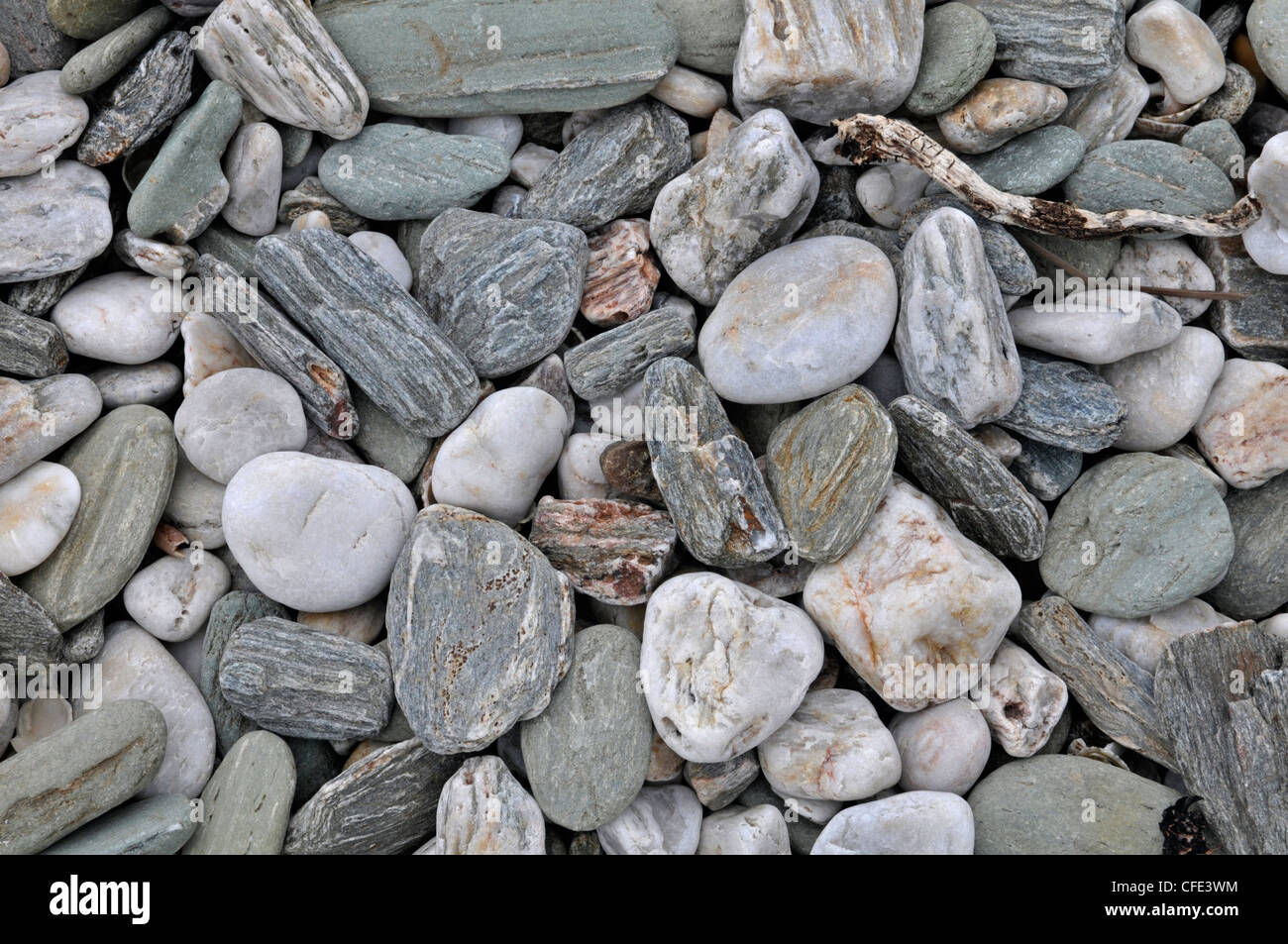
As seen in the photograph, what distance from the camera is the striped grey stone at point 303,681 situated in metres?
2.80

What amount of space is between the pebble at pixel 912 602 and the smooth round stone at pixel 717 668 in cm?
16

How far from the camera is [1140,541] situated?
294 centimetres

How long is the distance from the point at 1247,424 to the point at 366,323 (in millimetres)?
2829

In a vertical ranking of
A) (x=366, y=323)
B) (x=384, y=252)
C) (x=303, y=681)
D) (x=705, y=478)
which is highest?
(x=384, y=252)

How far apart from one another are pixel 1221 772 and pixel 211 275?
3338mm

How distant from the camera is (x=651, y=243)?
3.19 metres

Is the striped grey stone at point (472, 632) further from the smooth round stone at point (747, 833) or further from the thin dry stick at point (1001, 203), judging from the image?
the thin dry stick at point (1001, 203)

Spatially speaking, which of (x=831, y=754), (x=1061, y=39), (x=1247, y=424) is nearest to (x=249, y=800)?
(x=831, y=754)

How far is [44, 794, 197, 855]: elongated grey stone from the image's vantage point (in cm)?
253

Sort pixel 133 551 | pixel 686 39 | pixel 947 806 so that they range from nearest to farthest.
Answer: pixel 947 806, pixel 133 551, pixel 686 39

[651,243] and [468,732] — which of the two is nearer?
[468,732]

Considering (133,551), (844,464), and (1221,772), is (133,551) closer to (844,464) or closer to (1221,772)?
(844,464)

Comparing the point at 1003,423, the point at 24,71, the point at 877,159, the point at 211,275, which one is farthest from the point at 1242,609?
the point at 24,71

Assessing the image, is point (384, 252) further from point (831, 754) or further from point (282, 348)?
point (831, 754)
